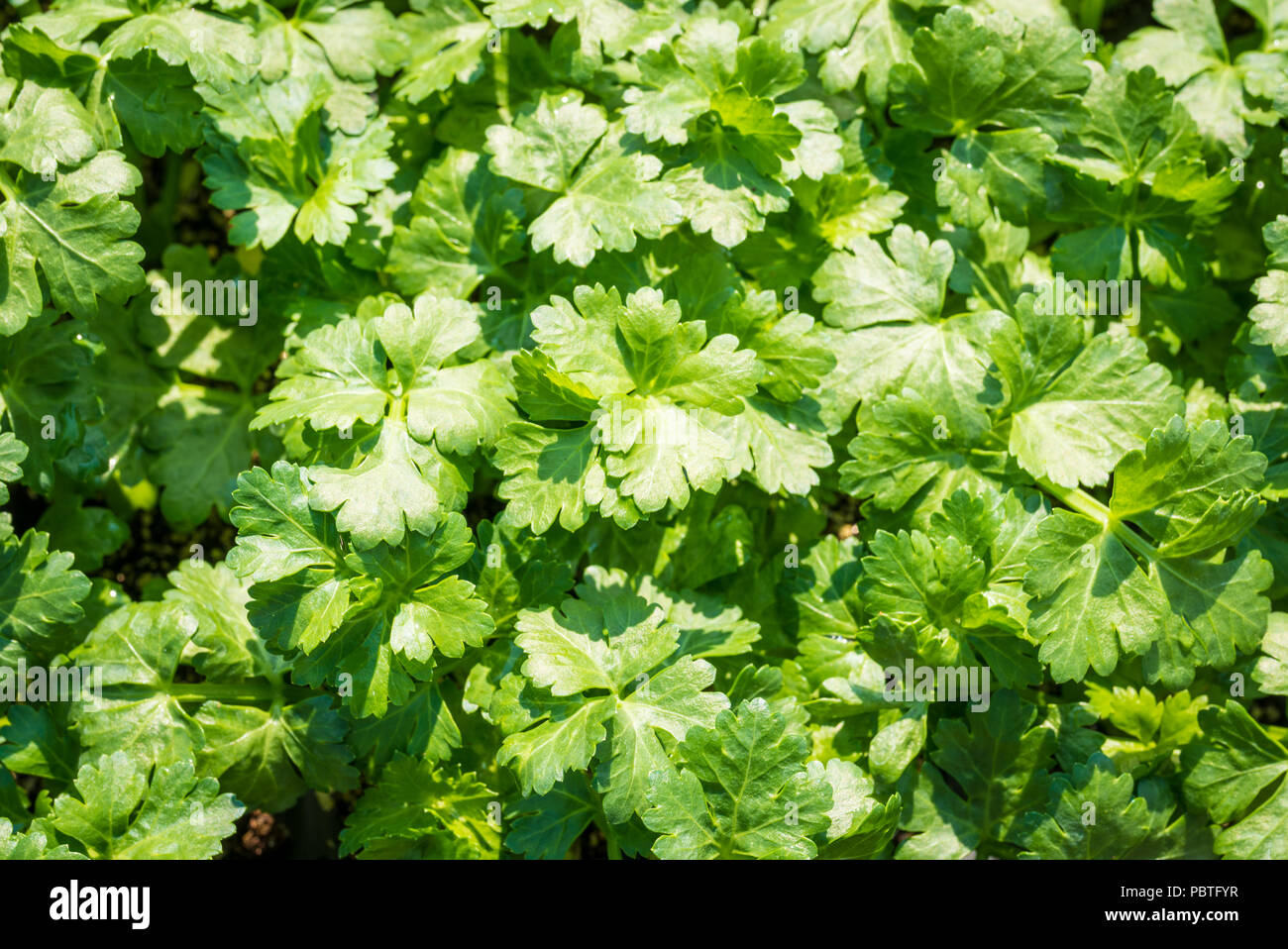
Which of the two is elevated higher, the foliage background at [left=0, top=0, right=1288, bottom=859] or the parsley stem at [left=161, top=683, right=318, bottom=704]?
the foliage background at [left=0, top=0, right=1288, bottom=859]

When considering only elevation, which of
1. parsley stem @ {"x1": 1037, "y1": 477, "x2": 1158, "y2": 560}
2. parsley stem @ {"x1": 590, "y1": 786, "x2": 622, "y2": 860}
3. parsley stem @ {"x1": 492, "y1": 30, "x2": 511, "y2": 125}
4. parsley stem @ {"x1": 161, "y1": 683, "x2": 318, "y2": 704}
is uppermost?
parsley stem @ {"x1": 492, "y1": 30, "x2": 511, "y2": 125}

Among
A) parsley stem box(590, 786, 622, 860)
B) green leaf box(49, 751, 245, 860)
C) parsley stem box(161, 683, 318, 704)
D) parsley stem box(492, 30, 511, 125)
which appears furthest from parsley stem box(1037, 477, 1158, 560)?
green leaf box(49, 751, 245, 860)

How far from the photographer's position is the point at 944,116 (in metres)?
2.31

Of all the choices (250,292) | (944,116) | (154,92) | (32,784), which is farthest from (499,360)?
(32,784)

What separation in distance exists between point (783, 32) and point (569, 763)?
60.4 inches

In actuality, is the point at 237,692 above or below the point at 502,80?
below

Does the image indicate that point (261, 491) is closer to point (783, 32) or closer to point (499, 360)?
point (499, 360)

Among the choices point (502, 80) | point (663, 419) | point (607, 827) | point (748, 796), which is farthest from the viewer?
point (502, 80)

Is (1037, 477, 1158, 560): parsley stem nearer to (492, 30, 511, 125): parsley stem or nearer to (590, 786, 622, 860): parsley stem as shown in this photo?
(590, 786, 622, 860): parsley stem

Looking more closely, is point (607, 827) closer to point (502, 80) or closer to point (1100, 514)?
point (1100, 514)

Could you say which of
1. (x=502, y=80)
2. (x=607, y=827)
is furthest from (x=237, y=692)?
(x=502, y=80)

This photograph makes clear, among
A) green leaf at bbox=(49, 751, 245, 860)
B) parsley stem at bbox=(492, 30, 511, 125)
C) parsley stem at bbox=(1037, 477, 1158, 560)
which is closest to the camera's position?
green leaf at bbox=(49, 751, 245, 860)

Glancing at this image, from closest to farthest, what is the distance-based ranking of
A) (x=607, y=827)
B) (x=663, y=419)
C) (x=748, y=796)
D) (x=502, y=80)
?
(x=748, y=796) < (x=663, y=419) < (x=607, y=827) < (x=502, y=80)

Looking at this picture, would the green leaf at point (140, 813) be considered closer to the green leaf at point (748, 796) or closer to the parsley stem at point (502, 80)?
the green leaf at point (748, 796)
